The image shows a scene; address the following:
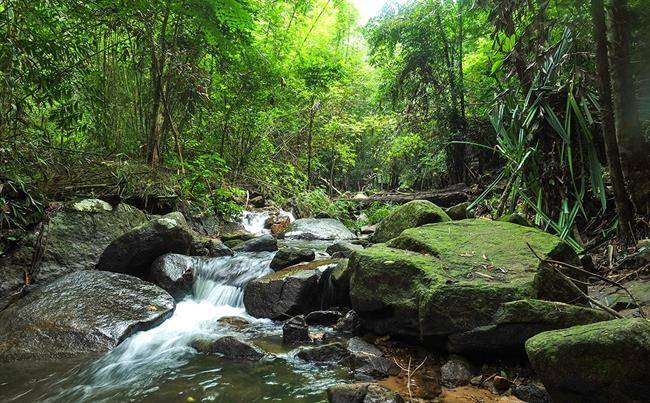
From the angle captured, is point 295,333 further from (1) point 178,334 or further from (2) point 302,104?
(2) point 302,104

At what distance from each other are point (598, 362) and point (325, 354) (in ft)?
6.56

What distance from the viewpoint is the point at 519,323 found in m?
2.73

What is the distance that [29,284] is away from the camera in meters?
4.78

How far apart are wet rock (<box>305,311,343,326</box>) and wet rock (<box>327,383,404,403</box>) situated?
1869 millimetres

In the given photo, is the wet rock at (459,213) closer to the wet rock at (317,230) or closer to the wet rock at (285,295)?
the wet rock at (285,295)

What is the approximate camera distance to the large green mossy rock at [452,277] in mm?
2957

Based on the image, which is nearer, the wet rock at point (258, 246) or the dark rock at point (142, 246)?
the dark rock at point (142, 246)

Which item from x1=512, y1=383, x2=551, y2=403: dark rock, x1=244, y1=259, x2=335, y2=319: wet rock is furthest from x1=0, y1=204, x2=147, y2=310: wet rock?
x1=512, y1=383, x2=551, y2=403: dark rock

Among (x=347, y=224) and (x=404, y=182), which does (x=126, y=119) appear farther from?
(x=404, y=182)

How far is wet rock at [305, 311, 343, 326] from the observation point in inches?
175

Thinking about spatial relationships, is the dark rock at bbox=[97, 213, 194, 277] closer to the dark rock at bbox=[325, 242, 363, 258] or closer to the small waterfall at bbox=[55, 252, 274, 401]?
the small waterfall at bbox=[55, 252, 274, 401]

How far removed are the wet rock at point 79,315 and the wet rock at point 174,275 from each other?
50cm

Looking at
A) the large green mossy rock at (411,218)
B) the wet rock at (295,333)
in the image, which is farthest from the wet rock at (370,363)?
the large green mossy rock at (411,218)

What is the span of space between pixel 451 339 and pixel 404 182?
484 inches
